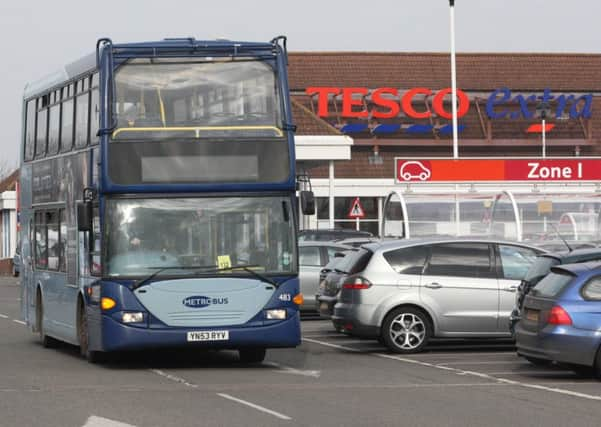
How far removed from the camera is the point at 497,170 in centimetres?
3622

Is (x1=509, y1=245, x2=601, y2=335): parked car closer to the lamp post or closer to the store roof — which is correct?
the lamp post

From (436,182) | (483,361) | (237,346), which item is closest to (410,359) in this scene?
(483,361)

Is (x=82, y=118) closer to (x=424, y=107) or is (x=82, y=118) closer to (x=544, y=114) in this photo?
(x=544, y=114)

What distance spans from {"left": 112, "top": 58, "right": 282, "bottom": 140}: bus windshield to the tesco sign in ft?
144

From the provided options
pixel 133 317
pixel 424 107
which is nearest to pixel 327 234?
pixel 133 317

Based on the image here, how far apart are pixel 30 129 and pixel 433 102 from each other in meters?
40.7

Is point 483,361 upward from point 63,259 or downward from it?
downward

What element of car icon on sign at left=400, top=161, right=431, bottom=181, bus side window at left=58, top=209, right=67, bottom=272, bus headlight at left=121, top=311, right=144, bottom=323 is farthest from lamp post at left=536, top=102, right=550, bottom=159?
bus headlight at left=121, top=311, right=144, bottom=323

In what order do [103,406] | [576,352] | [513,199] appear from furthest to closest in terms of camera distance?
[513,199]
[576,352]
[103,406]

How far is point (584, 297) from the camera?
1588 cm

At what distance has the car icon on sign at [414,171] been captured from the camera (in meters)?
35.5

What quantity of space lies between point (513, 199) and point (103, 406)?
19.0 m

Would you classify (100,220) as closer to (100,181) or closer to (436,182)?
(100,181)

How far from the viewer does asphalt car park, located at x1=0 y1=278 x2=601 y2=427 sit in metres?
12.4
